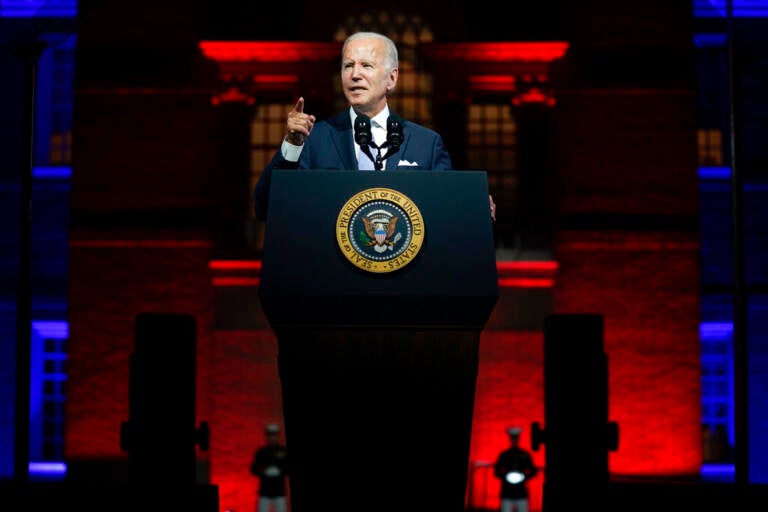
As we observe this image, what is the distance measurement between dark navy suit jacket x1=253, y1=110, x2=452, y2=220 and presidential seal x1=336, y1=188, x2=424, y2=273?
0.51 m

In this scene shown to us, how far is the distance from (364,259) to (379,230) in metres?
0.15

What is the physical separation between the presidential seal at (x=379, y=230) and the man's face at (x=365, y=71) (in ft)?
2.17

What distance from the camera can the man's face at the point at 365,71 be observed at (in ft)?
19.3

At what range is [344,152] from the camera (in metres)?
6.02

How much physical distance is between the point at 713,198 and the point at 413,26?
508cm

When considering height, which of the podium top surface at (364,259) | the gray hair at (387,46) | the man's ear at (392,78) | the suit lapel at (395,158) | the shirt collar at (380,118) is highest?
the gray hair at (387,46)

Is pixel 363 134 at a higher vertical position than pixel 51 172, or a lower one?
lower

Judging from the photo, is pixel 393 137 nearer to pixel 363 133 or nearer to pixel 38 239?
pixel 363 133

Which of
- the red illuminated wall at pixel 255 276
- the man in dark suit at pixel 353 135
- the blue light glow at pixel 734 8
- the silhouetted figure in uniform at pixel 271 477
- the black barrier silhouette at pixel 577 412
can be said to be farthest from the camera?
the blue light glow at pixel 734 8

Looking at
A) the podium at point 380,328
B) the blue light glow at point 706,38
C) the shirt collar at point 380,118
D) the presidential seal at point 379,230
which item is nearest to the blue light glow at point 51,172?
the blue light glow at point 706,38

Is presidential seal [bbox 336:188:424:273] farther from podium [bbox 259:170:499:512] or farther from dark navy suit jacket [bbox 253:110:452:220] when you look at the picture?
dark navy suit jacket [bbox 253:110:452:220]

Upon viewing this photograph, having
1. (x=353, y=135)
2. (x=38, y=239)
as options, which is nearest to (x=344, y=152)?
(x=353, y=135)

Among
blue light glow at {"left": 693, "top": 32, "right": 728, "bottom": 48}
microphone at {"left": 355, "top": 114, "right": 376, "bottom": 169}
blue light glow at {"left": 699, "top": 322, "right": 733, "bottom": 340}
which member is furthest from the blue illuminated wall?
microphone at {"left": 355, "top": 114, "right": 376, "bottom": 169}

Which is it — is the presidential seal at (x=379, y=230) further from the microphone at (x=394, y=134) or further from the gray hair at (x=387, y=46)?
the gray hair at (x=387, y=46)
